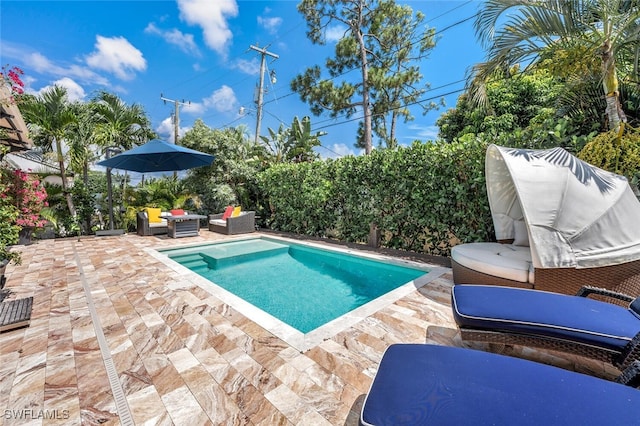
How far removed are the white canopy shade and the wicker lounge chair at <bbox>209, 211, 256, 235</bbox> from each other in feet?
30.3

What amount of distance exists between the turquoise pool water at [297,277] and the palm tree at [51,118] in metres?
6.36

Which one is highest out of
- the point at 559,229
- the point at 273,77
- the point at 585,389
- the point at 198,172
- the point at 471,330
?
the point at 273,77

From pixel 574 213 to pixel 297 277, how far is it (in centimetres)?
504

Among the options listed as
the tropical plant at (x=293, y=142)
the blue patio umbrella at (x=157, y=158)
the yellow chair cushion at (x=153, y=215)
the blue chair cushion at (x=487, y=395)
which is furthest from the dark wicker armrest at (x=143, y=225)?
the blue chair cushion at (x=487, y=395)

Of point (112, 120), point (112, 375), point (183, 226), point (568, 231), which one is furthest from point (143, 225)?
point (568, 231)

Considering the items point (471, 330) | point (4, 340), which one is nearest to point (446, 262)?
point (471, 330)

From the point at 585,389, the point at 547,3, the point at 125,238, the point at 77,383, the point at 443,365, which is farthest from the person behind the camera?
the point at 125,238

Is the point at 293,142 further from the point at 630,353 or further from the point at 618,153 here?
the point at 630,353

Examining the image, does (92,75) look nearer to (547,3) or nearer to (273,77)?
(273,77)

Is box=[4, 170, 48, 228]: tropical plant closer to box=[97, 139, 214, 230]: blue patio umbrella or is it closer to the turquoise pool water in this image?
box=[97, 139, 214, 230]: blue patio umbrella

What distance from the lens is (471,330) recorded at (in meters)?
2.63

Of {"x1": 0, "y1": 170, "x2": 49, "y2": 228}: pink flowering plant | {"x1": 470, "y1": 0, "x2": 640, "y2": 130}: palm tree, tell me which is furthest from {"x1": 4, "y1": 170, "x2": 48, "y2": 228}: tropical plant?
{"x1": 470, "y1": 0, "x2": 640, "y2": 130}: palm tree

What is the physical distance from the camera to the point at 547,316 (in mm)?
2475

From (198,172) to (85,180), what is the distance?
178 inches
